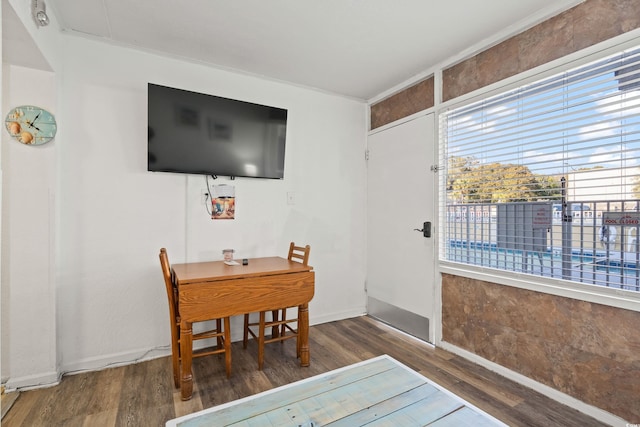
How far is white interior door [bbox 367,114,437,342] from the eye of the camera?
9.49ft

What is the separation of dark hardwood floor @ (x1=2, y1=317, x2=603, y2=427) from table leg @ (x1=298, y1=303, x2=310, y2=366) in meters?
0.07

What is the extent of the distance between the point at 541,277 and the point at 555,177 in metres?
0.66

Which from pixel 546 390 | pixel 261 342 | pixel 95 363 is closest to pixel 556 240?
pixel 546 390

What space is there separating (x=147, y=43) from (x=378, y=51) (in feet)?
5.99

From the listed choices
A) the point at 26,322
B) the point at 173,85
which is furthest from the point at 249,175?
the point at 26,322

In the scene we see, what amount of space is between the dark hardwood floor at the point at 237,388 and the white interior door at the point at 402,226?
38cm

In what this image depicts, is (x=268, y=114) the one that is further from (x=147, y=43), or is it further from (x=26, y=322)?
(x=26, y=322)

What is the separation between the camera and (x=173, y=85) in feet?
8.81

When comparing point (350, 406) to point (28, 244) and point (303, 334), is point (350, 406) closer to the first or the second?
point (303, 334)

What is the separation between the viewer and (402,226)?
317 cm

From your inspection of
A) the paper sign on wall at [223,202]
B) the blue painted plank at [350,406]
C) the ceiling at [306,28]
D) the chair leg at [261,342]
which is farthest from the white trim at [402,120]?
the blue painted plank at [350,406]

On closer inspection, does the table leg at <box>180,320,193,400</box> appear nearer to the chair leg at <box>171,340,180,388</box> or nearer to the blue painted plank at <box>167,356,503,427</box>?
the chair leg at <box>171,340,180,388</box>

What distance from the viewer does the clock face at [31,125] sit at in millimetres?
2047

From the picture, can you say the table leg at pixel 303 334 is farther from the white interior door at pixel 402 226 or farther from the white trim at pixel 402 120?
the white trim at pixel 402 120
